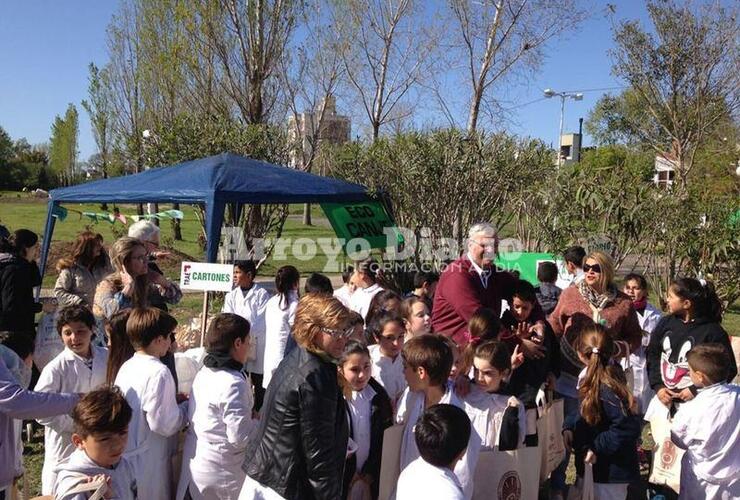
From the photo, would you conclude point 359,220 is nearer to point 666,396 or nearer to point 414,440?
point 666,396

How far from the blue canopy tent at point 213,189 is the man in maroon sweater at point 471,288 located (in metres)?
4.02

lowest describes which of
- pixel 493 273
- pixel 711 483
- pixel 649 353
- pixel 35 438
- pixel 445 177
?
pixel 35 438

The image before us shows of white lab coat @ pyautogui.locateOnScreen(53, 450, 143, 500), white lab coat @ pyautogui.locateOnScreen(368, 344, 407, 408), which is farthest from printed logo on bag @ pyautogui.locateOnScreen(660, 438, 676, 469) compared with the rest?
→ white lab coat @ pyautogui.locateOnScreen(53, 450, 143, 500)

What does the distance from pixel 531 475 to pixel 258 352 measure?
3392 millimetres

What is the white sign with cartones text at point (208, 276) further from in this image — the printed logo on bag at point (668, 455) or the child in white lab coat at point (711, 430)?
the child in white lab coat at point (711, 430)

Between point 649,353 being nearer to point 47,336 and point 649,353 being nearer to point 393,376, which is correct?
point 393,376

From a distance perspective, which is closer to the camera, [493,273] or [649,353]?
[493,273]

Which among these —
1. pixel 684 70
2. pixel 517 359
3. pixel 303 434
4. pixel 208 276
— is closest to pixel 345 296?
pixel 208 276

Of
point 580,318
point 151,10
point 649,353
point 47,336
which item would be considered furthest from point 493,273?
point 151,10

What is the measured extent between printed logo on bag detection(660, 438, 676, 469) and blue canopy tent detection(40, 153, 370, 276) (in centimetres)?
537

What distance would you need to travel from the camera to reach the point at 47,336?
4.89 metres

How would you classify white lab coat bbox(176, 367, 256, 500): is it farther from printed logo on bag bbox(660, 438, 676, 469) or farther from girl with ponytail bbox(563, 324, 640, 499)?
printed logo on bag bbox(660, 438, 676, 469)

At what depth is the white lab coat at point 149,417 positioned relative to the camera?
10.3ft

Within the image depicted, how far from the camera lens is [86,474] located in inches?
100
